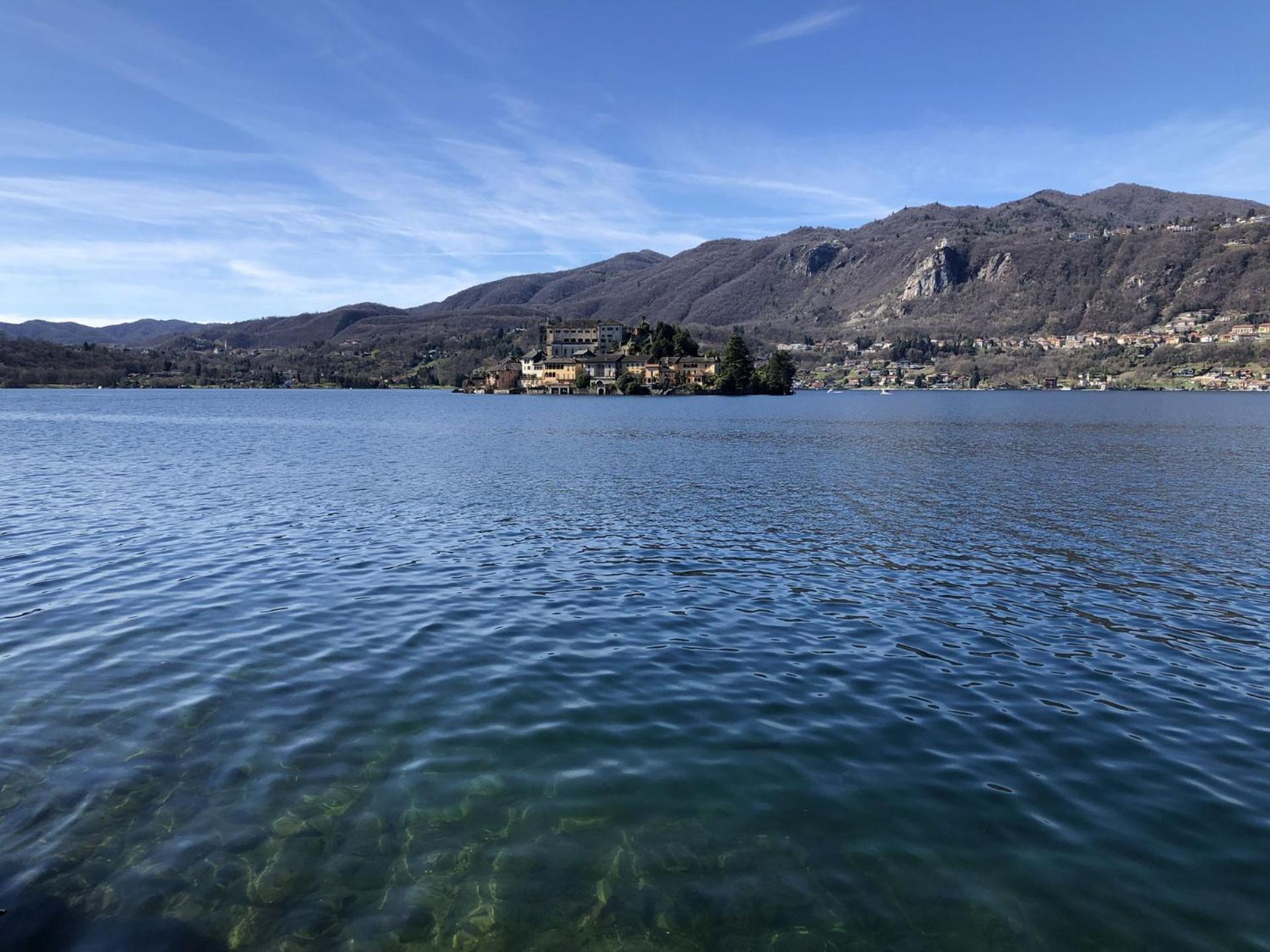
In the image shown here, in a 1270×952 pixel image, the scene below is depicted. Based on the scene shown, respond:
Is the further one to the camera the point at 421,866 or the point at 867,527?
the point at 867,527

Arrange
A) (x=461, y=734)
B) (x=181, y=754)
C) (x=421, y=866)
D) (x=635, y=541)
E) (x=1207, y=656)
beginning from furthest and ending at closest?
(x=635, y=541) < (x=1207, y=656) < (x=461, y=734) < (x=181, y=754) < (x=421, y=866)

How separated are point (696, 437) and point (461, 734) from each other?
79155 millimetres

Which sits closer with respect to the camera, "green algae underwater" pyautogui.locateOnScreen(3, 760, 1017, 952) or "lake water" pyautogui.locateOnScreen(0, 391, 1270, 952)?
"green algae underwater" pyautogui.locateOnScreen(3, 760, 1017, 952)

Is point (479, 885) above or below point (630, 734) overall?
above

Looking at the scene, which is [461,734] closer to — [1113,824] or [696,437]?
[1113,824]

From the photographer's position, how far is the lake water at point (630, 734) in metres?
9.29

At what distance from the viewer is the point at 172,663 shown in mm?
17234

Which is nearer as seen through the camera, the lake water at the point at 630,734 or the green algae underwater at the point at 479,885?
the green algae underwater at the point at 479,885

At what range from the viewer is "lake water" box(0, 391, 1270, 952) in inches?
366

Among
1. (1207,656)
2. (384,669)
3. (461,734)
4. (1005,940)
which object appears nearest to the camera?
(1005,940)

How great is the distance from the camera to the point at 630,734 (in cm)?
1400

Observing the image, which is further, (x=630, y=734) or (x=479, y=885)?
(x=630, y=734)

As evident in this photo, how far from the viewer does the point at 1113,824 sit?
1116 cm

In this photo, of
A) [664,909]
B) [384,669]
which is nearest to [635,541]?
[384,669]
